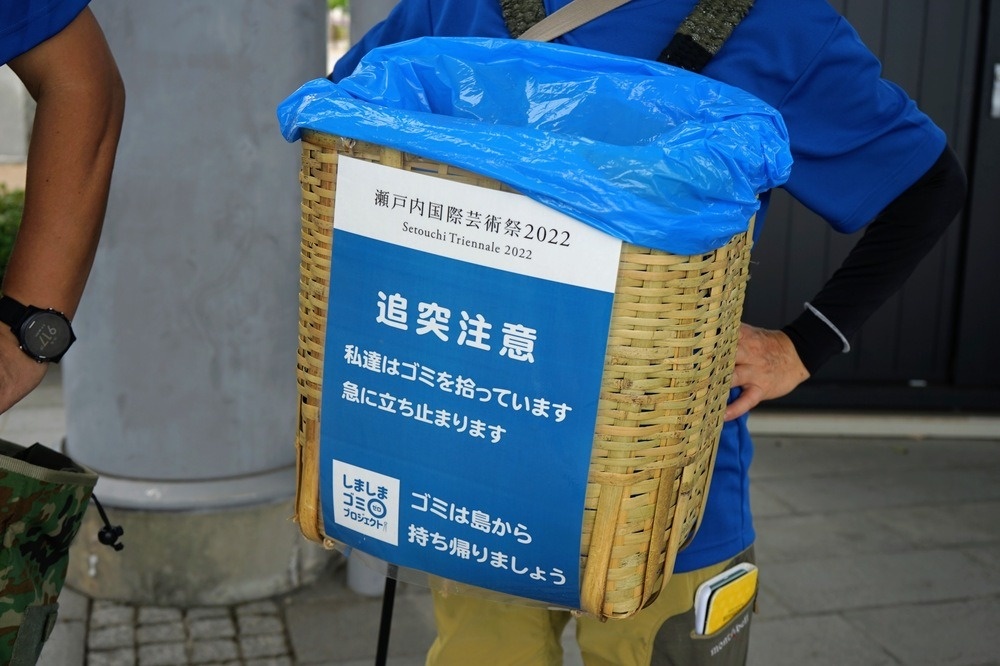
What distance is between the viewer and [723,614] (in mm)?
1843

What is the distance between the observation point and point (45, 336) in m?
1.64

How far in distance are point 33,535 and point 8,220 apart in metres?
4.96

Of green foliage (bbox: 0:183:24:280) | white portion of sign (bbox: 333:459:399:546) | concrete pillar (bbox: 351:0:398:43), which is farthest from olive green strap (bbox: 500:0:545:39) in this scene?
green foliage (bbox: 0:183:24:280)

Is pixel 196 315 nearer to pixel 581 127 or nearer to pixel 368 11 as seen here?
pixel 368 11

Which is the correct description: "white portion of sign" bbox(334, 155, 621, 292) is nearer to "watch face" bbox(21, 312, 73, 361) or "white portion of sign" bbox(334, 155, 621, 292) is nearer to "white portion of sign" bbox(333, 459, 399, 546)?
"white portion of sign" bbox(333, 459, 399, 546)

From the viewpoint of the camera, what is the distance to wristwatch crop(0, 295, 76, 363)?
5.35ft

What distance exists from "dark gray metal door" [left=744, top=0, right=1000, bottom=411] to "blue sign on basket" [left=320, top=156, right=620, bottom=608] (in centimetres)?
419

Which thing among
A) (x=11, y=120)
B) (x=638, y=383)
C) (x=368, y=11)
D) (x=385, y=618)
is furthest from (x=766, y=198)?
(x=11, y=120)

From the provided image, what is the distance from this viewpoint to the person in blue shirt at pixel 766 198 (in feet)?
5.64

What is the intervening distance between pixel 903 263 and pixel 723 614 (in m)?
0.63

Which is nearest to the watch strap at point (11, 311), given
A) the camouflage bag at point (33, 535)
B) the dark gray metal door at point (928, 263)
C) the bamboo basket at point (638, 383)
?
the camouflage bag at point (33, 535)

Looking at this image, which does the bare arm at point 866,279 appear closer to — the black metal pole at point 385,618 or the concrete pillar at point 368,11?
the black metal pole at point 385,618

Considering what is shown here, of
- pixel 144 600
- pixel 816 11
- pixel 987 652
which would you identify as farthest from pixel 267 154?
pixel 987 652

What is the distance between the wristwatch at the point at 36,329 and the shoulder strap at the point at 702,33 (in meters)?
0.92
